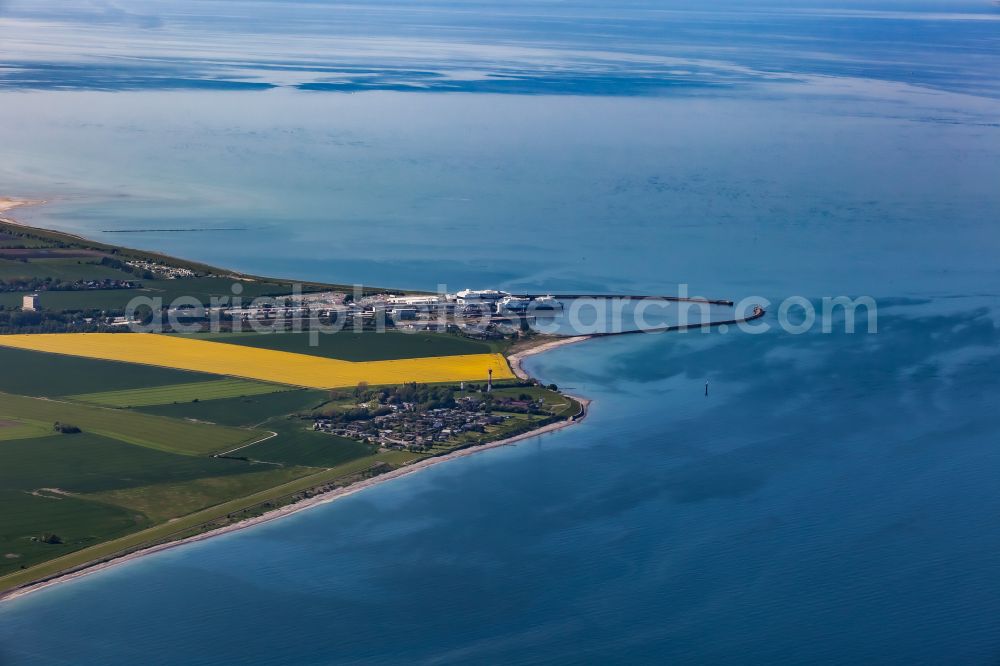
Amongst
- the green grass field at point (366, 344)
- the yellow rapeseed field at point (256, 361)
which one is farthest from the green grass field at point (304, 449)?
the green grass field at point (366, 344)

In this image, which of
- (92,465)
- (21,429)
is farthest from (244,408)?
(21,429)

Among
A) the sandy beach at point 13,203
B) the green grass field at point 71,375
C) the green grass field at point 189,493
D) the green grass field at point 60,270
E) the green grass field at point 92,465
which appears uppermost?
the sandy beach at point 13,203

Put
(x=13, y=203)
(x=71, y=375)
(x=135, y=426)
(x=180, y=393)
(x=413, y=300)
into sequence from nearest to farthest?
1. (x=135, y=426)
2. (x=180, y=393)
3. (x=71, y=375)
4. (x=413, y=300)
5. (x=13, y=203)

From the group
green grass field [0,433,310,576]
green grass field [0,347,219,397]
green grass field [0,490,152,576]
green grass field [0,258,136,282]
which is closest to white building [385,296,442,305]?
green grass field [0,347,219,397]

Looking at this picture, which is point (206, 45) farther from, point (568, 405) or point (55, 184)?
point (568, 405)

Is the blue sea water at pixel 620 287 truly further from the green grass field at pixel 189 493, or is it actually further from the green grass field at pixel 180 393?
the green grass field at pixel 180 393

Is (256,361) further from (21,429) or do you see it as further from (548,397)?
(548,397)

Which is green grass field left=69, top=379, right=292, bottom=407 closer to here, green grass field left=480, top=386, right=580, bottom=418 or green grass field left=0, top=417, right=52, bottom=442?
green grass field left=0, top=417, right=52, bottom=442
